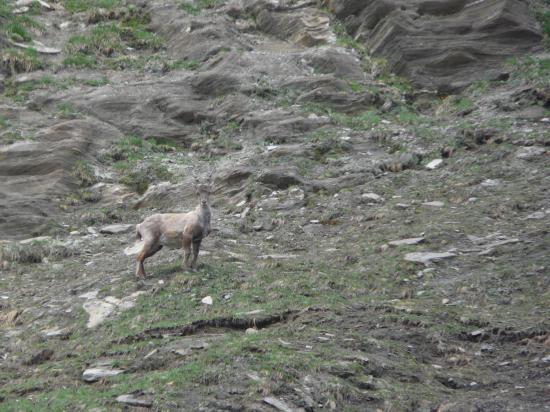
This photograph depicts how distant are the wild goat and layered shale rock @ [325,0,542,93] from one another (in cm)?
1189

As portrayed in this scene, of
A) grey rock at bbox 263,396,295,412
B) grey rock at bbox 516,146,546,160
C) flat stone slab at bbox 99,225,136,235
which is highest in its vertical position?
grey rock at bbox 263,396,295,412

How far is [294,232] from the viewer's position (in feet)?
49.6

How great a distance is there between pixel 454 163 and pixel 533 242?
16.3 feet

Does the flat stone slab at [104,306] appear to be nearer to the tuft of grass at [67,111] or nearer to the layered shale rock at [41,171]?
the layered shale rock at [41,171]

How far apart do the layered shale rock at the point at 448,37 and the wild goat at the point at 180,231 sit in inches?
468

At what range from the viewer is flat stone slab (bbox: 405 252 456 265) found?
12172 mm

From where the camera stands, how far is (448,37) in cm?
2348

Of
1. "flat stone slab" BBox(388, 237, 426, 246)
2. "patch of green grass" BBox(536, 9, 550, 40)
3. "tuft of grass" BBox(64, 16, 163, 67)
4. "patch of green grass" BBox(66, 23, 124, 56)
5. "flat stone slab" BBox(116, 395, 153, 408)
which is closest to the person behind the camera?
"flat stone slab" BBox(116, 395, 153, 408)

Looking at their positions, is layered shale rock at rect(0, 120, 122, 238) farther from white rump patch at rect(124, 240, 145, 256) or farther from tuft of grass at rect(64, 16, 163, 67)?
tuft of grass at rect(64, 16, 163, 67)

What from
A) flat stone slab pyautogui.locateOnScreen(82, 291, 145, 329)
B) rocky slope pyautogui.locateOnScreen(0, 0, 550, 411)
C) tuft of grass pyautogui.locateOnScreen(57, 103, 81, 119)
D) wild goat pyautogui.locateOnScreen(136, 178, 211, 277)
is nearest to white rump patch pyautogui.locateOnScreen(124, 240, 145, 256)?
rocky slope pyautogui.locateOnScreen(0, 0, 550, 411)

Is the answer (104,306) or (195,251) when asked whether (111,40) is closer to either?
(195,251)

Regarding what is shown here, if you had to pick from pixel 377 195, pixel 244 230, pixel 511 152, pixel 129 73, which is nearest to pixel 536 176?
pixel 511 152

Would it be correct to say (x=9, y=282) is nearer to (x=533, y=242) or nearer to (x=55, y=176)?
(x=55, y=176)

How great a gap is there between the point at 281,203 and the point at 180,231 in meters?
4.32
